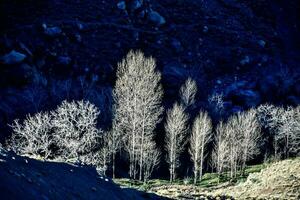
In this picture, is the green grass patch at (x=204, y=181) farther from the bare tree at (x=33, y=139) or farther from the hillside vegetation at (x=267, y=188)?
the bare tree at (x=33, y=139)

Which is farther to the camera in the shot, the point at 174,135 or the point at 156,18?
the point at 156,18

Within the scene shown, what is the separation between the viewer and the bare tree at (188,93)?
182 feet

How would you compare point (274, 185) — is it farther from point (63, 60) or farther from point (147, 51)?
point (147, 51)

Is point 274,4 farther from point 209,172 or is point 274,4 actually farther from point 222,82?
point 209,172

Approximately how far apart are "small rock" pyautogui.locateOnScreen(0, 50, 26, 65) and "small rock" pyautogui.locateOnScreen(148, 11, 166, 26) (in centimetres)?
2641

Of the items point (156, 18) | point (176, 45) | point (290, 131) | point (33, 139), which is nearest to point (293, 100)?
point (290, 131)

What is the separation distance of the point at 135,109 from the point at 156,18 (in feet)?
89.3

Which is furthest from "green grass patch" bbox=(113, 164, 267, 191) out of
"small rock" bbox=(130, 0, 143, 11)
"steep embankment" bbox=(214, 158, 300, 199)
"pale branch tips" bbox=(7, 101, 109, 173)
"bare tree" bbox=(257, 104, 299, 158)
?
"small rock" bbox=(130, 0, 143, 11)

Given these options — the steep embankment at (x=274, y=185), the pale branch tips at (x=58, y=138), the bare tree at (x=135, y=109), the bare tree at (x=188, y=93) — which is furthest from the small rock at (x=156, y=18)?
the steep embankment at (x=274, y=185)

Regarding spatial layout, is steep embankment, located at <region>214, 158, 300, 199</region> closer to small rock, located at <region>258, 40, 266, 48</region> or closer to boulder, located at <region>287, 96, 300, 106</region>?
boulder, located at <region>287, 96, 300, 106</region>

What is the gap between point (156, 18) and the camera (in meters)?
68.9

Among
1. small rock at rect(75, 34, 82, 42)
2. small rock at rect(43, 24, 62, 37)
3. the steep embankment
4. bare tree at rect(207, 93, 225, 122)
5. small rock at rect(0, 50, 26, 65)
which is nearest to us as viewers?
the steep embankment

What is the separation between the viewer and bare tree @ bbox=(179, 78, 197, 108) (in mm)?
55344

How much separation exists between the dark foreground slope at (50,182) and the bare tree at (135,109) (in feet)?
77.4
